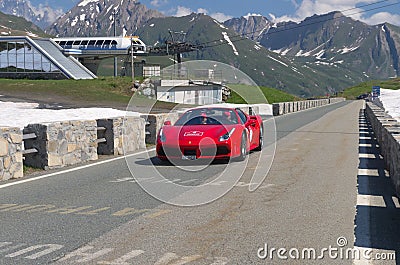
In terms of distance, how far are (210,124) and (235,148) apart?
93 cm

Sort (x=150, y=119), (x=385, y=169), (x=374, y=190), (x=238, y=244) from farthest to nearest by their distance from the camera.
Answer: (x=150, y=119), (x=385, y=169), (x=374, y=190), (x=238, y=244)

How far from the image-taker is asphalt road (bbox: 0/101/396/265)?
5949 mm

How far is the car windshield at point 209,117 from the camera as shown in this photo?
13634mm

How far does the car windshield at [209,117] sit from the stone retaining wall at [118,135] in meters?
2.20

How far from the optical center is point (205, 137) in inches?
503

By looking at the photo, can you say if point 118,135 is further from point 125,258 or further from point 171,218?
point 125,258

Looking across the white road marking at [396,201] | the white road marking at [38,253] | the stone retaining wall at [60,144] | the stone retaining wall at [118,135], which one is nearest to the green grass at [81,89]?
the stone retaining wall at [118,135]

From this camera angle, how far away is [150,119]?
18344mm

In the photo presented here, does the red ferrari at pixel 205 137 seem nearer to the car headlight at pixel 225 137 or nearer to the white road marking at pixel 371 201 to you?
the car headlight at pixel 225 137

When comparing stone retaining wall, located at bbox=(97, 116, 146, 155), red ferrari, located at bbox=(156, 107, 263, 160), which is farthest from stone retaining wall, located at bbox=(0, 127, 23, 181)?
stone retaining wall, located at bbox=(97, 116, 146, 155)

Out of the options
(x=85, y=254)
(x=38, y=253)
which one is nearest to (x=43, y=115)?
(x=38, y=253)

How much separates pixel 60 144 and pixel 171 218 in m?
6.04

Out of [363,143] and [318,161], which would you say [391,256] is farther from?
[363,143]

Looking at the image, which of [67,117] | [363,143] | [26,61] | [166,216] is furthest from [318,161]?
[26,61]
